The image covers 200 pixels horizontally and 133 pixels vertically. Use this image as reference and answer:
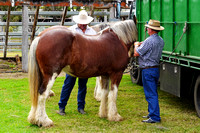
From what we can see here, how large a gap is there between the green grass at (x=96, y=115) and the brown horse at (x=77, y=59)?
270mm

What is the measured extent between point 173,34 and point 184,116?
1640 mm

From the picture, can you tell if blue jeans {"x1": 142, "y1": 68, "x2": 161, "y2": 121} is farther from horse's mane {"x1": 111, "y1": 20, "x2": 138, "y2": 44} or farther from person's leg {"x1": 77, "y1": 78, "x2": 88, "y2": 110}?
person's leg {"x1": 77, "y1": 78, "x2": 88, "y2": 110}

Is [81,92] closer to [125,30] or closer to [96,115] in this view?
[96,115]

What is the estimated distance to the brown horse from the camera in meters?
5.19

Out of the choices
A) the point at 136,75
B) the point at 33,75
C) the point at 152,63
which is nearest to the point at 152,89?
the point at 152,63

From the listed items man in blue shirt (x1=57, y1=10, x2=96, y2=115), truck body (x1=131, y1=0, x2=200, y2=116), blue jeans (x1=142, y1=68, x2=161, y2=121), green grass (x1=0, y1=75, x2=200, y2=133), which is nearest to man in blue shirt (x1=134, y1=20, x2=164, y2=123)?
blue jeans (x1=142, y1=68, x2=161, y2=121)

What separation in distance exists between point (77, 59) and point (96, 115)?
1.36 metres

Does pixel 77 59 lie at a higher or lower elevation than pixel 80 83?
higher

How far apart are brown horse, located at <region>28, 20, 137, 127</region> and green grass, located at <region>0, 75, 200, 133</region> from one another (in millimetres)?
270

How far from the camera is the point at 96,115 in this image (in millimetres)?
6215

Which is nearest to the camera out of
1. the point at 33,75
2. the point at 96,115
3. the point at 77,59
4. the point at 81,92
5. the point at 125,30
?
the point at 33,75

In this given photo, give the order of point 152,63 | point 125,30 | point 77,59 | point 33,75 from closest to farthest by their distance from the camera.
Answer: point 33,75 → point 77,59 → point 152,63 → point 125,30

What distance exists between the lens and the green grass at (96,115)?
527 centimetres

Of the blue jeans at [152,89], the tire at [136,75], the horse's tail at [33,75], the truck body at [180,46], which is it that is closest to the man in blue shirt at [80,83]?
the horse's tail at [33,75]
